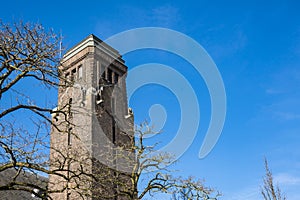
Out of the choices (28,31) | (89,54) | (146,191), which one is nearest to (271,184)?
(146,191)

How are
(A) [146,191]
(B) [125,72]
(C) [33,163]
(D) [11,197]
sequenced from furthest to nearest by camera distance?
(B) [125,72] < (D) [11,197] < (A) [146,191] < (C) [33,163]

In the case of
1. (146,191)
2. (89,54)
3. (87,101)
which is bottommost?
(146,191)

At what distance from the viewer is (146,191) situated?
14.1 metres

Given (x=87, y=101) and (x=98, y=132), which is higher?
(x=87, y=101)

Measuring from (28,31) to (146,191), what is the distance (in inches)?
343

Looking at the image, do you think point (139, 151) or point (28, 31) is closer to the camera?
point (28, 31)

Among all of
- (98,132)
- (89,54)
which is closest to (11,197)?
(98,132)

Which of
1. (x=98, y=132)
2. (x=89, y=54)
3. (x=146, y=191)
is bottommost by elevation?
(x=146, y=191)

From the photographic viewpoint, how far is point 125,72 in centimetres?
2898

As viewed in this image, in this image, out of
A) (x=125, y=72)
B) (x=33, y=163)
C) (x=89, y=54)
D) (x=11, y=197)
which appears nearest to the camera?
(x=33, y=163)

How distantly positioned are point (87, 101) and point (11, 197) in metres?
Result: 8.73

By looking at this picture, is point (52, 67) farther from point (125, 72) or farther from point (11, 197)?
point (125, 72)

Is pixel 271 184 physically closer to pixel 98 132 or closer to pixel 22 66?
pixel 98 132

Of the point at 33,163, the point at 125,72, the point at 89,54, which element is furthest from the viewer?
the point at 125,72
